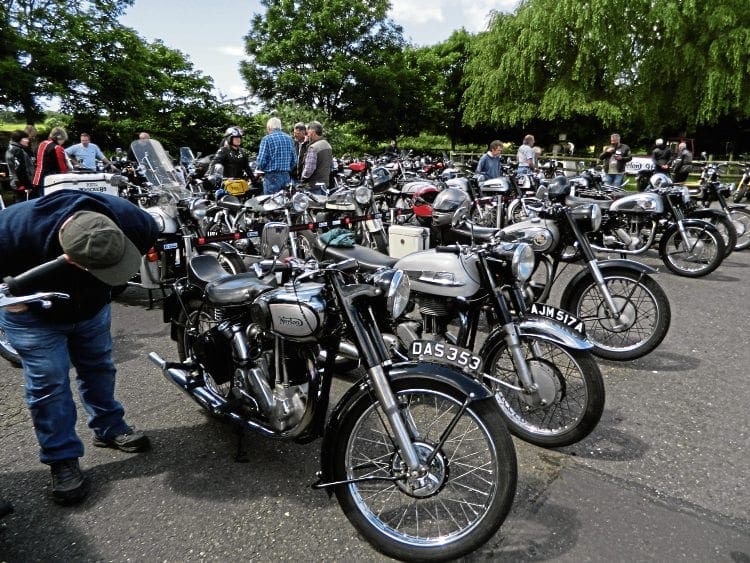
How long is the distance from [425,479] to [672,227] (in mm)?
6198

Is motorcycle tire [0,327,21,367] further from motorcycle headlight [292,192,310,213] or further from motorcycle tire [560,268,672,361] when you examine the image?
motorcycle tire [560,268,672,361]

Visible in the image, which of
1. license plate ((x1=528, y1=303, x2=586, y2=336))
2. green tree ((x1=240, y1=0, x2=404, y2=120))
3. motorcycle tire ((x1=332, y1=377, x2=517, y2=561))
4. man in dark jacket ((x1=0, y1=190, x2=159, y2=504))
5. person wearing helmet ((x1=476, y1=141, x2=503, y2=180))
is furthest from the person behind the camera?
green tree ((x1=240, y1=0, x2=404, y2=120))

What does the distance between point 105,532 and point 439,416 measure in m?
1.59

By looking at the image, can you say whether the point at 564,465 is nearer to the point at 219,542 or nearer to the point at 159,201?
the point at 219,542

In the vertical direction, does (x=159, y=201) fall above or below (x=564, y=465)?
above

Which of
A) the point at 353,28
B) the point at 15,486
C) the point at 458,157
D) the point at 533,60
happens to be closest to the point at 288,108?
the point at 458,157

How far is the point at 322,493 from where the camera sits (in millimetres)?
2617

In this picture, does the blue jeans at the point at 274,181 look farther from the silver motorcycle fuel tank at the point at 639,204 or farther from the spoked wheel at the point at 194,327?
the spoked wheel at the point at 194,327

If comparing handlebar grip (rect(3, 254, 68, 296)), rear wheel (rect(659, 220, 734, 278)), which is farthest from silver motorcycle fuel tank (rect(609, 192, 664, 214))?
handlebar grip (rect(3, 254, 68, 296))

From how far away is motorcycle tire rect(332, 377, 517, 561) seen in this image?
2012 mm

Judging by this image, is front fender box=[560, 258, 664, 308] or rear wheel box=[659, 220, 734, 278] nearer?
front fender box=[560, 258, 664, 308]

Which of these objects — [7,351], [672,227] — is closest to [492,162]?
[672,227]

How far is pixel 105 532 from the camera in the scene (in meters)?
2.35

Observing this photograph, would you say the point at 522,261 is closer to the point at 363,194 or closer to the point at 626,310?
the point at 626,310
